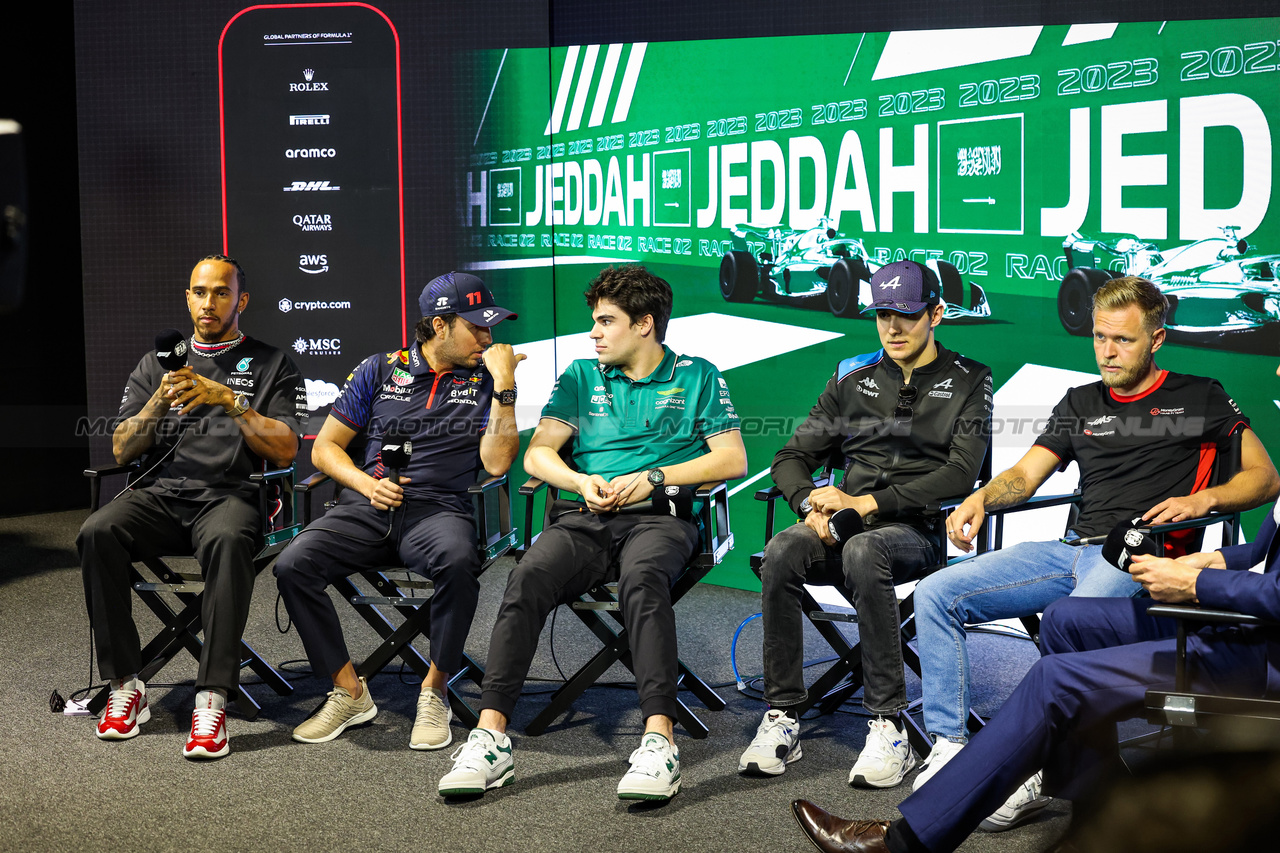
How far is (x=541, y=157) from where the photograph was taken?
493cm

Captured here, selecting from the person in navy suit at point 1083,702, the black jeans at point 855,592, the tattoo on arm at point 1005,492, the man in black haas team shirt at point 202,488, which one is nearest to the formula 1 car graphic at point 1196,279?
the tattoo on arm at point 1005,492

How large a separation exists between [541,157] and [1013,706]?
3.46 metres

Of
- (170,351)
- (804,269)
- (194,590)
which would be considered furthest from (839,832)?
(804,269)

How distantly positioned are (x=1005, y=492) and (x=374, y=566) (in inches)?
70.7

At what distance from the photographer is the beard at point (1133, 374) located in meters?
2.92

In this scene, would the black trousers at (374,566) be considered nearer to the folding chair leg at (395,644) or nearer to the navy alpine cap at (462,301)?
the folding chair leg at (395,644)

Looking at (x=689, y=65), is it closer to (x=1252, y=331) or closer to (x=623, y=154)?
(x=623, y=154)

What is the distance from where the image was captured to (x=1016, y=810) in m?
2.48

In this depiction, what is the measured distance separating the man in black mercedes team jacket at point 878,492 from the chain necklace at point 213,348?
177 cm

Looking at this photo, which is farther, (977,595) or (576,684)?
(576,684)

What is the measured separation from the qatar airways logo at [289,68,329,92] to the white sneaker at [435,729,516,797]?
349cm

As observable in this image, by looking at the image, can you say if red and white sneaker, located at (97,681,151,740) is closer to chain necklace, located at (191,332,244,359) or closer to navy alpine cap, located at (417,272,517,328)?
chain necklace, located at (191,332,244,359)

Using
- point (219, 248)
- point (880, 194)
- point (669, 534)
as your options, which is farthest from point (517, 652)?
point (219, 248)

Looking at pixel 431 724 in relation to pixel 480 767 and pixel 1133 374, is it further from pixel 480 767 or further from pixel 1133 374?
pixel 1133 374
